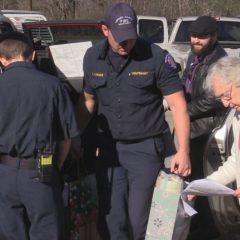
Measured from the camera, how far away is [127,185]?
3648 millimetres

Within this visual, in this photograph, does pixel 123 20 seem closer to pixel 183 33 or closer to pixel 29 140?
pixel 29 140

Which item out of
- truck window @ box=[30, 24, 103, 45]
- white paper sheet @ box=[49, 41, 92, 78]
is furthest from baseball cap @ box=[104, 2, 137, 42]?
truck window @ box=[30, 24, 103, 45]

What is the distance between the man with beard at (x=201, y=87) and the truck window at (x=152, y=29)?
9.00 metres

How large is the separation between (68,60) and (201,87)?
122cm

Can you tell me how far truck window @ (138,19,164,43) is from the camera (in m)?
13.3

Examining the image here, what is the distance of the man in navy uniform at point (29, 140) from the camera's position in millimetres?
3098

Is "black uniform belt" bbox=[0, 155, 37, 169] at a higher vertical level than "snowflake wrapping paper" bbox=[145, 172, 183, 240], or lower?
higher

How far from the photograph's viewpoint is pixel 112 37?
3.33m

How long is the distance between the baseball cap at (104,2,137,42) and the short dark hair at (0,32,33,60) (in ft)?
1.54

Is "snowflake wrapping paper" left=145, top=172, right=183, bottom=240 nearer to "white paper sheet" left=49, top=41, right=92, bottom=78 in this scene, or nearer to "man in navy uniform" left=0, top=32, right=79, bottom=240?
"man in navy uniform" left=0, top=32, right=79, bottom=240

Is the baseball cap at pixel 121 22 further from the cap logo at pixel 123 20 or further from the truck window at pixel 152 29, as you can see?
the truck window at pixel 152 29

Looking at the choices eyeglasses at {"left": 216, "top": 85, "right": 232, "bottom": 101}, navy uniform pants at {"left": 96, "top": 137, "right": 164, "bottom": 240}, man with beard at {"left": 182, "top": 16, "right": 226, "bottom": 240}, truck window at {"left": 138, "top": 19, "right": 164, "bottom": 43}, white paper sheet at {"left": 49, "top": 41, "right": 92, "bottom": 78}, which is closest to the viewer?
eyeglasses at {"left": 216, "top": 85, "right": 232, "bottom": 101}

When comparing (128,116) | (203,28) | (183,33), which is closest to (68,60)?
(203,28)

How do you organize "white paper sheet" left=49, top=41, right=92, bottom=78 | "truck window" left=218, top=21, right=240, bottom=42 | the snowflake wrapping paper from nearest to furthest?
1. the snowflake wrapping paper
2. "white paper sheet" left=49, top=41, right=92, bottom=78
3. "truck window" left=218, top=21, right=240, bottom=42
